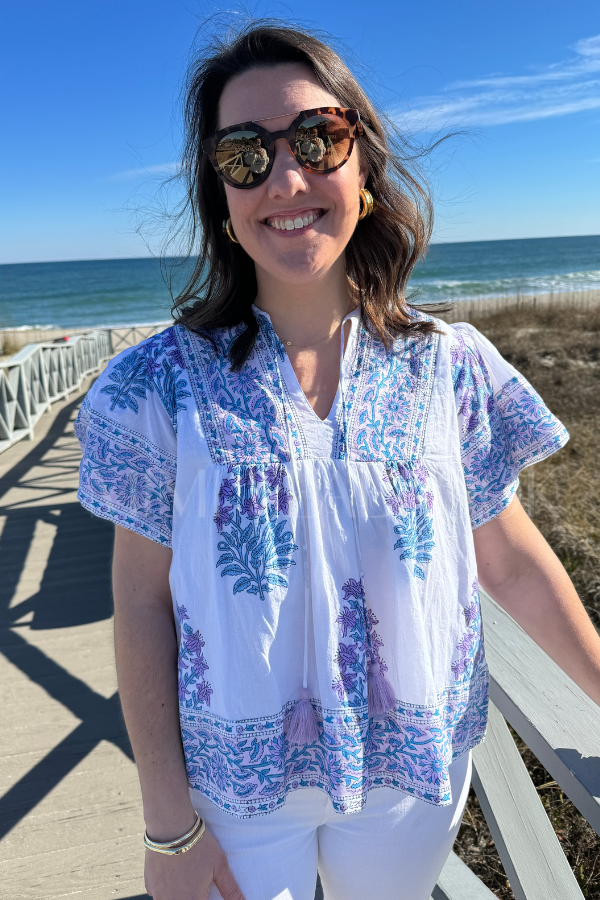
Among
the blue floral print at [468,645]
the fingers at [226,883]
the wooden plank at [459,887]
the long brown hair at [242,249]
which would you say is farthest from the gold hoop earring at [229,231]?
the wooden plank at [459,887]

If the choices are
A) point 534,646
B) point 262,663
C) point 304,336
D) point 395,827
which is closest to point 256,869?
point 395,827

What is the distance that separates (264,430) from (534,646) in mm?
691

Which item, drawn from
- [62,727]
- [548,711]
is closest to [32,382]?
[62,727]

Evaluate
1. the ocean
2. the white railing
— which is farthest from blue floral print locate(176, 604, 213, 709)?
the ocean

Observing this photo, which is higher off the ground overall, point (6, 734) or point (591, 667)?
point (591, 667)

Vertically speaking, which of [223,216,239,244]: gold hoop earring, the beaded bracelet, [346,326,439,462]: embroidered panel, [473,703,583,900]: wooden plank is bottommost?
[473,703,583,900]: wooden plank

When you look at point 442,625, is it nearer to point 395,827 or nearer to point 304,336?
point 395,827

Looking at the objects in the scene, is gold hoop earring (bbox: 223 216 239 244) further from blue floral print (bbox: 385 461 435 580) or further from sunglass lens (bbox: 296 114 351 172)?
blue floral print (bbox: 385 461 435 580)

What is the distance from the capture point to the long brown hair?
1028mm

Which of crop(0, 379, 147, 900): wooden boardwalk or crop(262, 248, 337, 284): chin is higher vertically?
crop(262, 248, 337, 284): chin

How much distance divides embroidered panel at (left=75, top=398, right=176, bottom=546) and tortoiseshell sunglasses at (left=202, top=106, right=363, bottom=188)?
445 millimetres

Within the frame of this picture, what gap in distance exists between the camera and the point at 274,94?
1000mm

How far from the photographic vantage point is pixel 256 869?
97 cm

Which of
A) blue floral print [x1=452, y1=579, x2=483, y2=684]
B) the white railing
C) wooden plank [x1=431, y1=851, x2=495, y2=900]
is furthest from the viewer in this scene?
the white railing
